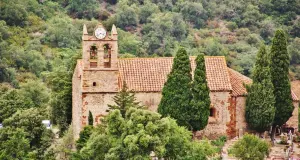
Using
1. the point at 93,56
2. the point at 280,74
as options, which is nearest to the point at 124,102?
the point at 93,56

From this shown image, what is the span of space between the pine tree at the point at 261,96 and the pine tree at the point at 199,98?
138 inches

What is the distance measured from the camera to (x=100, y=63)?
66.4m

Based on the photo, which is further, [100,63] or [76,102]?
[76,102]

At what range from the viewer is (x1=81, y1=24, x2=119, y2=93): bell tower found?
6619 cm

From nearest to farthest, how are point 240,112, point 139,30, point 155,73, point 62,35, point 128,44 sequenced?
point 155,73
point 240,112
point 128,44
point 62,35
point 139,30

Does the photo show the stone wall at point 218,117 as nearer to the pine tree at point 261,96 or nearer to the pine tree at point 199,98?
the pine tree at point 261,96

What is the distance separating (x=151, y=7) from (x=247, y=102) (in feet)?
183

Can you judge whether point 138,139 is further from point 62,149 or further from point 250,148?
point 62,149

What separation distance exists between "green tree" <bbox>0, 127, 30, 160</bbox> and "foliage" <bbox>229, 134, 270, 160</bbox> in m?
14.1

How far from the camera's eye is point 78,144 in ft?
211

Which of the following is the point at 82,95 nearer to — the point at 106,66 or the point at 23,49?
the point at 106,66

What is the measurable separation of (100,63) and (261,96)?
11.3 meters

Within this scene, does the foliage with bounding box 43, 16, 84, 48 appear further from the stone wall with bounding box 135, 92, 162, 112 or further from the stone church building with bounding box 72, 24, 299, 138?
the stone wall with bounding box 135, 92, 162, 112

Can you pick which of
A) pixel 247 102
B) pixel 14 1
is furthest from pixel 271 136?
pixel 14 1
